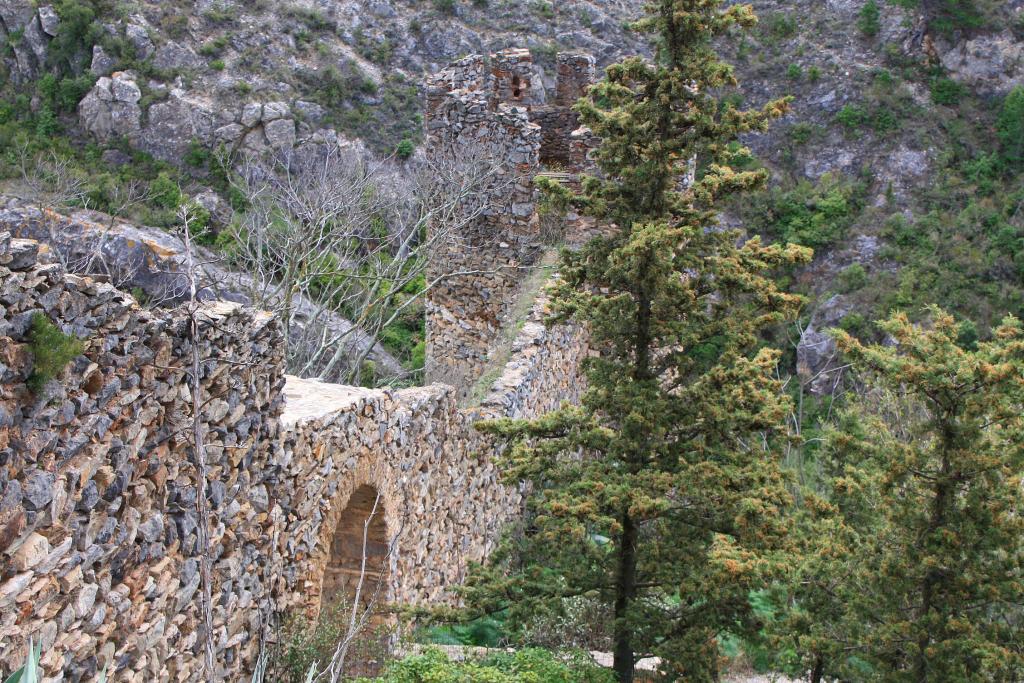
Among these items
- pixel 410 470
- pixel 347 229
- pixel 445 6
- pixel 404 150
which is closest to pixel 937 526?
pixel 410 470

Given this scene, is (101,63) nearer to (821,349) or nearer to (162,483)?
(821,349)

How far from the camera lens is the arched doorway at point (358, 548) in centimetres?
682

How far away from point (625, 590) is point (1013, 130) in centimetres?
2318

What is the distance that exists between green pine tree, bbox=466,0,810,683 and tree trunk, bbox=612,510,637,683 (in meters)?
0.02

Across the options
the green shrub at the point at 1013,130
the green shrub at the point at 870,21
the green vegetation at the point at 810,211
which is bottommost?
the green vegetation at the point at 810,211

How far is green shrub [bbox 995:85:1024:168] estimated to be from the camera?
24547 millimetres

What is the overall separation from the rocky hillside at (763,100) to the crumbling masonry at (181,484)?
14.4 metres

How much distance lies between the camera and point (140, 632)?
436cm

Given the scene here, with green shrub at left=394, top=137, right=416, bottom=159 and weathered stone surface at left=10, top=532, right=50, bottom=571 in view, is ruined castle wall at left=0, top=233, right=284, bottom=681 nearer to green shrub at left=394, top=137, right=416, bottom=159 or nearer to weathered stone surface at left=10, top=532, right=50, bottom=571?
weathered stone surface at left=10, top=532, right=50, bottom=571

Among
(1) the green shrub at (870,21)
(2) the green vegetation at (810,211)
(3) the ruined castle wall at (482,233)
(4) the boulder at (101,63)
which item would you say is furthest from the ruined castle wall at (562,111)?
(1) the green shrub at (870,21)

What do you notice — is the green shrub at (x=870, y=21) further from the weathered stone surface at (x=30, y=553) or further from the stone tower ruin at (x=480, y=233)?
the weathered stone surface at (x=30, y=553)

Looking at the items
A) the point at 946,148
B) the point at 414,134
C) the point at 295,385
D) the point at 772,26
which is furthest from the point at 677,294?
the point at 772,26

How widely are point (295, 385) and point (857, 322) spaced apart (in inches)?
599

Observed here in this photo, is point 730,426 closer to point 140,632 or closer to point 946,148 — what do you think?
point 140,632
